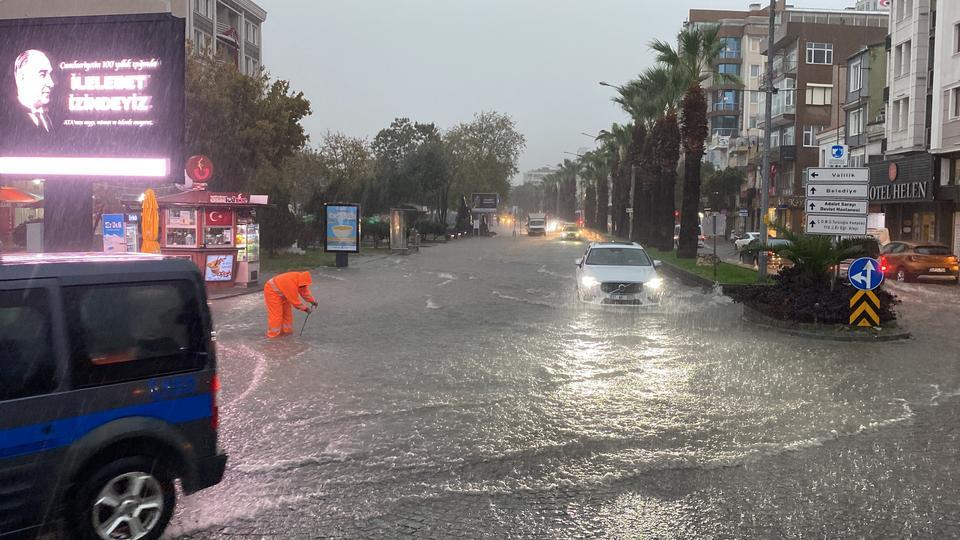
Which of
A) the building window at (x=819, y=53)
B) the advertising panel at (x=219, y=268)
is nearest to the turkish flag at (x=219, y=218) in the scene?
the advertising panel at (x=219, y=268)

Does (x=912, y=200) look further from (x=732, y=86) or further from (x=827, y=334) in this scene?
(x=732, y=86)

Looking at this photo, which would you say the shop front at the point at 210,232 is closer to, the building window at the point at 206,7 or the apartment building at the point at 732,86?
the building window at the point at 206,7

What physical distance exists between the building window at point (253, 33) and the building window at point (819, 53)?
161 ft

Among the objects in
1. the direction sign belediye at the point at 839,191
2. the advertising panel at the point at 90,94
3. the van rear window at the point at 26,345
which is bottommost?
the van rear window at the point at 26,345

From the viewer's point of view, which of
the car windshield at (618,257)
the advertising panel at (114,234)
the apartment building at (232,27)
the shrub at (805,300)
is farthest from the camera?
the apartment building at (232,27)

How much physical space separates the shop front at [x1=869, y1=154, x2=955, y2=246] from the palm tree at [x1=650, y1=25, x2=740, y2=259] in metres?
12.9

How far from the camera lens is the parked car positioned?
2828 centimetres

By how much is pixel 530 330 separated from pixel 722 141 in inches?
3583

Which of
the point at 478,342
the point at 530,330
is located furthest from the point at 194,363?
the point at 530,330

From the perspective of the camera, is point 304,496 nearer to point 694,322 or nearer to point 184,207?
point 694,322

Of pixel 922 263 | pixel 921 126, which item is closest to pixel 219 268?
pixel 922 263

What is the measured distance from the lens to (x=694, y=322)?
52.7ft

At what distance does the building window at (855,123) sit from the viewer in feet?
180

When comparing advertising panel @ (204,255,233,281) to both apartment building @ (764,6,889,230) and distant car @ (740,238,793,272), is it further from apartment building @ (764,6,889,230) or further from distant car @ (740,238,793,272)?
apartment building @ (764,6,889,230)
